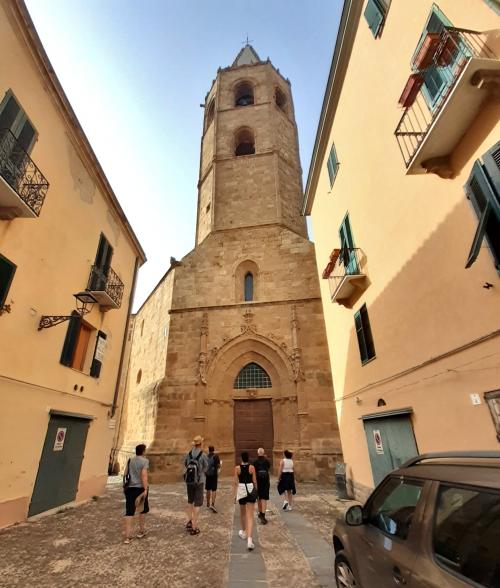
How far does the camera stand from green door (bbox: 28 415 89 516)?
7250 mm

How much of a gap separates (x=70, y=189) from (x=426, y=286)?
372 inches

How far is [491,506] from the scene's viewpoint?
164cm

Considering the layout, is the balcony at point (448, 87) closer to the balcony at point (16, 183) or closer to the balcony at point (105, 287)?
the balcony at point (16, 183)

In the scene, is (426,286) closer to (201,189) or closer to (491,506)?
(491,506)

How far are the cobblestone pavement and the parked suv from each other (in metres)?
1.89

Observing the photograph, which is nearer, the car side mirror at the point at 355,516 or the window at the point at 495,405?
the car side mirror at the point at 355,516

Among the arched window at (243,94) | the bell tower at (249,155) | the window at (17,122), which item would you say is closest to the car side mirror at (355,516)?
the window at (17,122)

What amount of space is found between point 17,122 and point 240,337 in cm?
1052

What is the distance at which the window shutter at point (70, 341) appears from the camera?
27.5ft

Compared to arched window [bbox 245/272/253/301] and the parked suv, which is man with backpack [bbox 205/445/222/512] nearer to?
the parked suv

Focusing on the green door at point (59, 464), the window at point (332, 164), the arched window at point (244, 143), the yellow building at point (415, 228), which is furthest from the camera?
the arched window at point (244, 143)

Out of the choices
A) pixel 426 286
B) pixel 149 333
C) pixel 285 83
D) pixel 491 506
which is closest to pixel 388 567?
pixel 491 506

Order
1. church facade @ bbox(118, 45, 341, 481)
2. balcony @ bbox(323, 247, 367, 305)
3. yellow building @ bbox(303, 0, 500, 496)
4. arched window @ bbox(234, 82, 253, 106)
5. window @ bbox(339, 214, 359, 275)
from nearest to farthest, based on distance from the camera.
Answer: yellow building @ bbox(303, 0, 500, 496) → balcony @ bbox(323, 247, 367, 305) → window @ bbox(339, 214, 359, 275) → church facade @ bbox(118, 45, 341, 481) → arched window @ bbox(234, 82, 253, 106)

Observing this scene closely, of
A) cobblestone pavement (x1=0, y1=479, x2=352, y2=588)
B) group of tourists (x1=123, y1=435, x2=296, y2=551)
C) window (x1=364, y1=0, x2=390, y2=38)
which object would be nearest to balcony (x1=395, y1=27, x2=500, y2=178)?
window (x1=364, y1=0, x2=390, y2=38)
